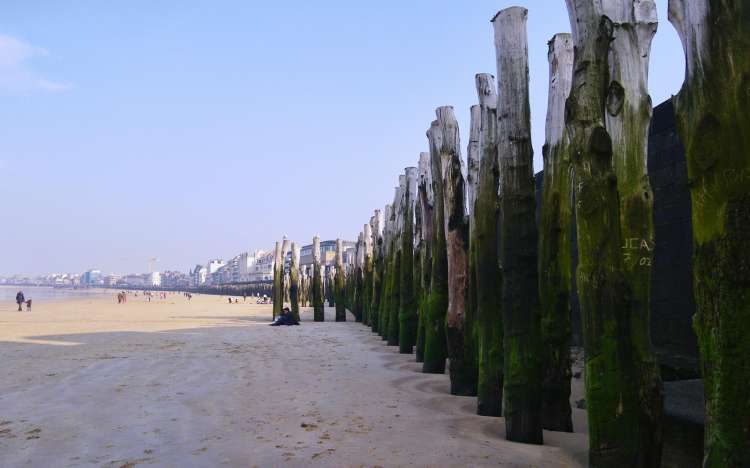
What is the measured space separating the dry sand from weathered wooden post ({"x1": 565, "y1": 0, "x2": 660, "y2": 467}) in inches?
25.2

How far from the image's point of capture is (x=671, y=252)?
20.9 feet

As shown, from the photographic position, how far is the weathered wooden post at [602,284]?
3.04m

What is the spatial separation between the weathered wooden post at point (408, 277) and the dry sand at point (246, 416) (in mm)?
562

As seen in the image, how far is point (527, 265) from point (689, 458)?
1.64 metres

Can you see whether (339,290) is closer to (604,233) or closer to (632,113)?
(632,113)

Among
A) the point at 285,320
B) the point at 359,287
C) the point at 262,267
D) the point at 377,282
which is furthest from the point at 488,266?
the point at 262,267

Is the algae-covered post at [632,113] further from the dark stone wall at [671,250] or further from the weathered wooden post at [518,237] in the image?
the dark stone wall at [671,250]

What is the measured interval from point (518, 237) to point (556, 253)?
0.47 meters

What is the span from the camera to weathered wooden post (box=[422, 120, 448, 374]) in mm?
7215

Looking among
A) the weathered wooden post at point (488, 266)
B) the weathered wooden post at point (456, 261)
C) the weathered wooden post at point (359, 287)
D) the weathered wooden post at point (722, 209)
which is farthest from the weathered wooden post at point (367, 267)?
the weathered wooden post at point (722, 209)

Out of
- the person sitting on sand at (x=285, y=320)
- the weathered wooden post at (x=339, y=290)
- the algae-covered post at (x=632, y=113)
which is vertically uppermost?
the algae-covered post at (x=632, y=113)

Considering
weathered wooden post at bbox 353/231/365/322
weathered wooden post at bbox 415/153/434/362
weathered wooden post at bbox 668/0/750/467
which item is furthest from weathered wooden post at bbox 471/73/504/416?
weathered wooden post at bbox 353/231/365/322

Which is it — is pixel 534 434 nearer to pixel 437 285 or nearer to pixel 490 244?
pixel 490 244

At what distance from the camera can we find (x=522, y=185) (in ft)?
14.3
